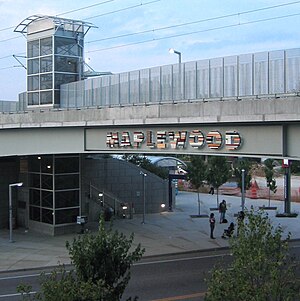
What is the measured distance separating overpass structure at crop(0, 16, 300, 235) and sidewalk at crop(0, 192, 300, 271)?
1.81 metres

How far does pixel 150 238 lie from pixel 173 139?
31.3ft

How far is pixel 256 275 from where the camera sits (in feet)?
26.6

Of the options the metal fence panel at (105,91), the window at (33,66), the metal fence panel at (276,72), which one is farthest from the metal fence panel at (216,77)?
the window at (33,66)

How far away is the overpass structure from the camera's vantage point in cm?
1496

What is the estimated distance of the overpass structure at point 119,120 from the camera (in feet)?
49.1

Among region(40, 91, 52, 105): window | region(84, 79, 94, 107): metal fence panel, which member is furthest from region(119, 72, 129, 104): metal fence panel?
region(40, 91, 52, 105): window

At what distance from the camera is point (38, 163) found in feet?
93.0

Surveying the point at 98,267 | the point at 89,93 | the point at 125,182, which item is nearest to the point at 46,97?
the point at 89,93

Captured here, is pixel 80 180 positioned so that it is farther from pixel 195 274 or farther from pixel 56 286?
pixel 56 286

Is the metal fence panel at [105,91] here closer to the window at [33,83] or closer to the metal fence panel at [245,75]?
the window at [33,83]

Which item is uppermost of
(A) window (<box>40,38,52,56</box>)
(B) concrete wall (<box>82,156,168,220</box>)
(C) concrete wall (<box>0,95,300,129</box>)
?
(A) window (<box>40,38,52,56</box>)

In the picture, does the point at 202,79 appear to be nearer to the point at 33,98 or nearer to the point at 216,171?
the point at 33,98

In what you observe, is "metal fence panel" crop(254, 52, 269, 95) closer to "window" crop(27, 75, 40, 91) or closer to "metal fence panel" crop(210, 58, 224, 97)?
"metal fence panel" crop(210, 58, 224, 97)

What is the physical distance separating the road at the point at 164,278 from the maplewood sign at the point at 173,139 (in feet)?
11.8
